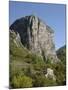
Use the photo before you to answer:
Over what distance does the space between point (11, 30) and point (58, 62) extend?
57 centimetres

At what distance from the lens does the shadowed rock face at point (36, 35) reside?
7.82 ft

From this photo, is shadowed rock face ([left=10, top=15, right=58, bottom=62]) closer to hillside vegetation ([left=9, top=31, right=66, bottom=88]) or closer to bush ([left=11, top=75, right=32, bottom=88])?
hillside vegetation ([left=9, top=31, right=66, bottom=88])

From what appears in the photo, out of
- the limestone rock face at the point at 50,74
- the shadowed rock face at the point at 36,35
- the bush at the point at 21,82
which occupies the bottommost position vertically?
the bush at the point at 21,82

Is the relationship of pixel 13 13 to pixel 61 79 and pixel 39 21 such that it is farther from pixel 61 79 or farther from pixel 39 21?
pixel 61 79

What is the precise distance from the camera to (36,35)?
7.93ft

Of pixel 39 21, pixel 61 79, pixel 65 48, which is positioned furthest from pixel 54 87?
pixel 39 21

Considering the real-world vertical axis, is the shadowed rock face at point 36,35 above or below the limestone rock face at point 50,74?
above

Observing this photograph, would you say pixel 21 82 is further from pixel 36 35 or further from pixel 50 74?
pixel 36 35

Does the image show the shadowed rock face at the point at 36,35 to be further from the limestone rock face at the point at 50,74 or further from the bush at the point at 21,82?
the bush at the point at 21,82

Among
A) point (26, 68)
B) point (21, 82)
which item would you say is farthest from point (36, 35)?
point (21, 82)

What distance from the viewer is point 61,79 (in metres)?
2.47

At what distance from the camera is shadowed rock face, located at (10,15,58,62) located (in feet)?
7.82

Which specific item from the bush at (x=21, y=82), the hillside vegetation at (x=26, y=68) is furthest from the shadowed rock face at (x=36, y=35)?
the bush at (x=21, y=82)

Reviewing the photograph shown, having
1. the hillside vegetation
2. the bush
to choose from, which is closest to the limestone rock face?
the hillside vegetation
